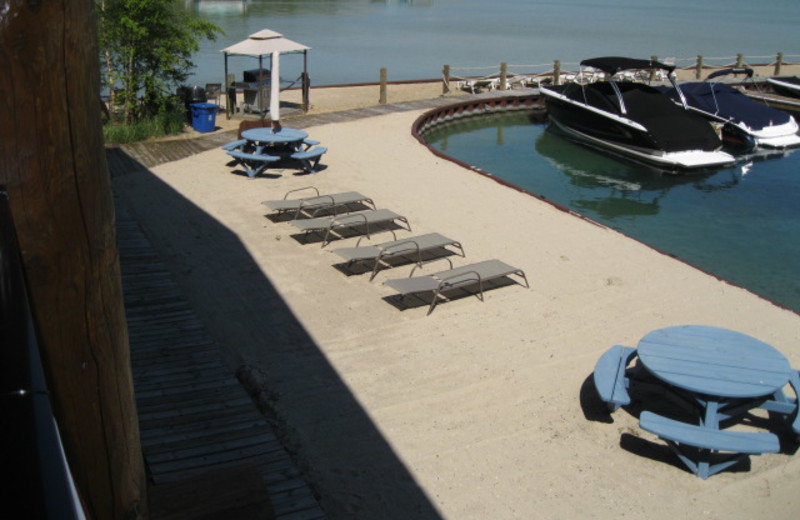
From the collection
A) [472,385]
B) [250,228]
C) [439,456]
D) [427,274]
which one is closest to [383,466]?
[439,456]

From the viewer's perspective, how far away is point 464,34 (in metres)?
51.0

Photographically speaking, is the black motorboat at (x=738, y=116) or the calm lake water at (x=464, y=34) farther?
the calm lake water at (x=464, y=34)

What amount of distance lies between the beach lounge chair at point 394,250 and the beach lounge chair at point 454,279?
0.50 m

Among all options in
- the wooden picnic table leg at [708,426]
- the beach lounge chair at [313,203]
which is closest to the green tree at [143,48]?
the beach lounge chair at [313,203]

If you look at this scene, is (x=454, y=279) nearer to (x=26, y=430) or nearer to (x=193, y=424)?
(x=193, y=424)

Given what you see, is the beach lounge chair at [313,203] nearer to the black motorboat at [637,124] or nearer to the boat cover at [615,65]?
the black motorboat at [637,124]

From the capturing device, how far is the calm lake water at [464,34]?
34.9 meters

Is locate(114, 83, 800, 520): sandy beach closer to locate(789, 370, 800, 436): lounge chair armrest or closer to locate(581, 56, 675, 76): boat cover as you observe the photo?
locate(789, 370, 800, 436): lounge chair armrest

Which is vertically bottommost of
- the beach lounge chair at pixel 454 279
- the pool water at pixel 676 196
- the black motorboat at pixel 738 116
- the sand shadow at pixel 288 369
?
the pool water at pixel 676 196

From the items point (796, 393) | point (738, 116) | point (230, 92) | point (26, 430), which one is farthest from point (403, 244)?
point (738, 116)

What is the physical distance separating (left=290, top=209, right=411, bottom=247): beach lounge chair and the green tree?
754 cm

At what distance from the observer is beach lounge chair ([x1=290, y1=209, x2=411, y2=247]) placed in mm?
10266

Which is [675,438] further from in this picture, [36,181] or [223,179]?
[223,179]

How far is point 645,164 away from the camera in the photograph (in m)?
18.5
